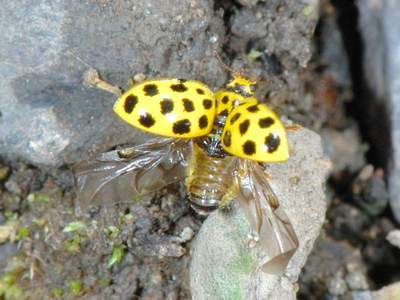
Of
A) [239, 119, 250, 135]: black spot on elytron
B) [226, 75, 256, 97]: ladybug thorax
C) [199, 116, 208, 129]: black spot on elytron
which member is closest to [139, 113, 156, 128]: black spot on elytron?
[199, 116, 208, 129]: black spot on elytron

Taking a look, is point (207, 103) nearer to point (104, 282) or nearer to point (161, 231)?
point (161, 231)

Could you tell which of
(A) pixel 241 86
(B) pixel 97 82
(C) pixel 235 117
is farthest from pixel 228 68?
(B) pixel 97 82

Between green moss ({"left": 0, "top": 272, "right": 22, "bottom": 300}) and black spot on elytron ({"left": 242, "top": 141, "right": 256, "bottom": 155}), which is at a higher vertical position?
black spot on elytron ({"left": 242, "top": 141, "right": 256, "bottom": 155})

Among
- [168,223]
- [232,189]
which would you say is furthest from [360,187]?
[168,223]

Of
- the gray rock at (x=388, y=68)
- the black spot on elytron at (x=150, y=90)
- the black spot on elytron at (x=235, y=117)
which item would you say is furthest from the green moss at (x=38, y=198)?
the gray rock at (x=388, y=68)

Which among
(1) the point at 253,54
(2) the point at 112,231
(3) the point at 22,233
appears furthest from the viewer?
(1) the point at 253,54

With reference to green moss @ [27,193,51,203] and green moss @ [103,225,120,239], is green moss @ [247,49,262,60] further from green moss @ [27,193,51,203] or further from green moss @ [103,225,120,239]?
green moss @ [27,193,51,203]
